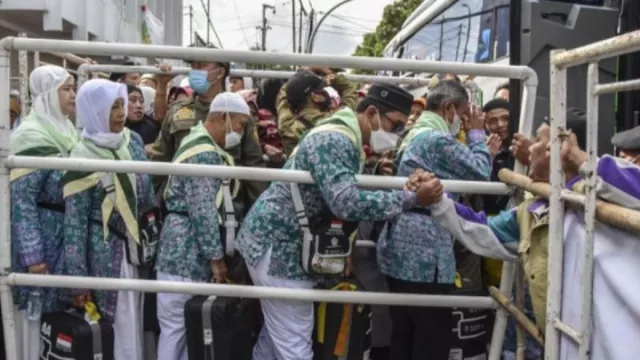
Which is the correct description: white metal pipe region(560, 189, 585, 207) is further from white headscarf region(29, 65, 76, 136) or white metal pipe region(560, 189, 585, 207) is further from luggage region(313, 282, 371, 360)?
white headscarf region(29, 65, 76, 136)

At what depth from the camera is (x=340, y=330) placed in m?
3.28

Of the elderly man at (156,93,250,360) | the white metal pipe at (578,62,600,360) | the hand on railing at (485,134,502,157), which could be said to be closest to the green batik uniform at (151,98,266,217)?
the elderly man at (156,93,250,360)

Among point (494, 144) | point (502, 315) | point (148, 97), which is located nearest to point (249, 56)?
point (502, 315)

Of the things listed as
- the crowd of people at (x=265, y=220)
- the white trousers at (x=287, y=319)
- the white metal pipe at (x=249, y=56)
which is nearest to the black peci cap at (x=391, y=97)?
the crowd of people at (x=265, y=220)

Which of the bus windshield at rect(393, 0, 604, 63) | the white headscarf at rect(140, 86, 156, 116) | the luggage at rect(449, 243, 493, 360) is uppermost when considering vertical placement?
the bus windshield at rect(393, 0, 604, 63)

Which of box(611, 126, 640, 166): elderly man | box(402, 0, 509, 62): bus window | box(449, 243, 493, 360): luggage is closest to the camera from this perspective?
box(611, 126, 640, 166): elderly man

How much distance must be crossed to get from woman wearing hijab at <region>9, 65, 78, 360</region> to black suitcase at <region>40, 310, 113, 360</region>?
0.28 ft

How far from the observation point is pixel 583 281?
2096 millimetres

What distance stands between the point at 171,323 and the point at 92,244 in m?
0.50

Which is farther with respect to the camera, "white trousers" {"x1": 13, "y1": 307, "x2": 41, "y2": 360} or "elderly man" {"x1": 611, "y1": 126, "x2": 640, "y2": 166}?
"white trousers" {"x1": 13, "y1": 307, "x2": 41, "y2": 360}

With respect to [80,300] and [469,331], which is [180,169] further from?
[469,331]

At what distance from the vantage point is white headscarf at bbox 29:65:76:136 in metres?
3.51

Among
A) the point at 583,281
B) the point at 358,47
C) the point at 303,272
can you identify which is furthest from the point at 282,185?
the point at 358,47

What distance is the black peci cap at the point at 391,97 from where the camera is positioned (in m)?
3.28
